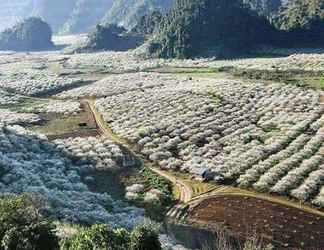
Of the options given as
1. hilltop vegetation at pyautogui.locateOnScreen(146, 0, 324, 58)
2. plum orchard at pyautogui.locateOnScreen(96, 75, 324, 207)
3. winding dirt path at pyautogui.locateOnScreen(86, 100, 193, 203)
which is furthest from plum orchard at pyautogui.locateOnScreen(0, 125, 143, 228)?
hilltop vegetation at pyautogui.locateOnScreen(146, 0, 324, 58)

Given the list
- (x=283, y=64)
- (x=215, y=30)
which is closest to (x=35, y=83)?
(x=283, y=64)

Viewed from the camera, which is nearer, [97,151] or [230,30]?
[97,151]

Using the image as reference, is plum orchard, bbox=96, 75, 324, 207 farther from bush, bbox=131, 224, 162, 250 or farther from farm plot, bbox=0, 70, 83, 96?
farm plot, bbox=0, 70, 83, 96

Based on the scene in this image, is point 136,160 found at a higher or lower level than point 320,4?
lower

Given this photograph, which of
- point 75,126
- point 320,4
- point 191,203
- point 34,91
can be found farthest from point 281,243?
point 320,4

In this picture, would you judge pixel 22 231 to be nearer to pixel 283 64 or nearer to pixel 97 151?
pixel 97 151

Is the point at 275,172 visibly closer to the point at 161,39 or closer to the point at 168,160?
the point at 168,160

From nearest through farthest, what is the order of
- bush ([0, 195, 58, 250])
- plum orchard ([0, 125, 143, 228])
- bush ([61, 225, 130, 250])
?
bush ([61, 225, 130, 250]), bush ([0, 195, 58, 250]), plum orchard ([0, 125, 143, 228])
